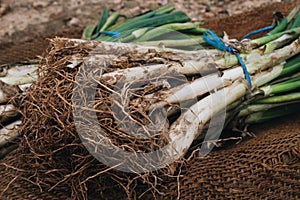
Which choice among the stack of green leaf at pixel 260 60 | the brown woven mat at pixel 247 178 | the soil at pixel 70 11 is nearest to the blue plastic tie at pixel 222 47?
the stack of green leaf at pixel 260 60

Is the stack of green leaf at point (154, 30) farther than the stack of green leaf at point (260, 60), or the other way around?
the stack of green leaf at point (154, 30)

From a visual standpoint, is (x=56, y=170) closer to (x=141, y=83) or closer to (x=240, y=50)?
(x=141, y=83)

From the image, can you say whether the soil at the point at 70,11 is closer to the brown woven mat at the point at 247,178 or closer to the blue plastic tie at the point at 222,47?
the blue plastic tie at the point at 222,47

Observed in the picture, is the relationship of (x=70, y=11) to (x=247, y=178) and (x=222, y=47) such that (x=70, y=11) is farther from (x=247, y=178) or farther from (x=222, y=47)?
(x=247, y=178)

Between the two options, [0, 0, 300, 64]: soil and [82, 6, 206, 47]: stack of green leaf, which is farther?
[0, 0, 300, 64]: soil

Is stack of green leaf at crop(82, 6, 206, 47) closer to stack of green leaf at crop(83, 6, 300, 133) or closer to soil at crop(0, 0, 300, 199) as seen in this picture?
stack of green leaf at crop(83, 6, 300, 133)

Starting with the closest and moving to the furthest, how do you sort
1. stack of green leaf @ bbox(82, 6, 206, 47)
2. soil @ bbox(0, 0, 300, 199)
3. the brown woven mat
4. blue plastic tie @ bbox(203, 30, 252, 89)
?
the brown woven mat
blue plastic tie @ bbox(203, 30, 252, 89)
stack of green leaf @ bbox(82, 6, 206, 47)
soil @ bbox(0, 0, 300, 199)

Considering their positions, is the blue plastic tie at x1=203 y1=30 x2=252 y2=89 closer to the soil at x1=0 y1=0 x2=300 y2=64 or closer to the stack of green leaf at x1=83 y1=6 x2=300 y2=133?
the stack of green leaf at x1=83 y1=6 x2=300 y2=133

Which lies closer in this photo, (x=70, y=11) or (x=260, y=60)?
(x=260, y=60)

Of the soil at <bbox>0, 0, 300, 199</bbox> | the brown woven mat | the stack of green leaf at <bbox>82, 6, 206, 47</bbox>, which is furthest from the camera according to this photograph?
the soil at <bbox>0, 0, 300, 199</bbox>

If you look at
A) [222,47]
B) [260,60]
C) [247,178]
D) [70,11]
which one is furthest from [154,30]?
[70,11]

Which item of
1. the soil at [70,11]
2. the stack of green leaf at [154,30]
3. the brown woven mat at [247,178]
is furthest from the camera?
the soil at [70,11]

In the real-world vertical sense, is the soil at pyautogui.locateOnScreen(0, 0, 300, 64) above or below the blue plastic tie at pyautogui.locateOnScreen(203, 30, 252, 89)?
below

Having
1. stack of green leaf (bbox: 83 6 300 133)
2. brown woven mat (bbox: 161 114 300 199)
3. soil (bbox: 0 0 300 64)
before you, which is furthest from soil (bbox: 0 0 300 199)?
brown woven mat (bbox: 161 114 300 199)
